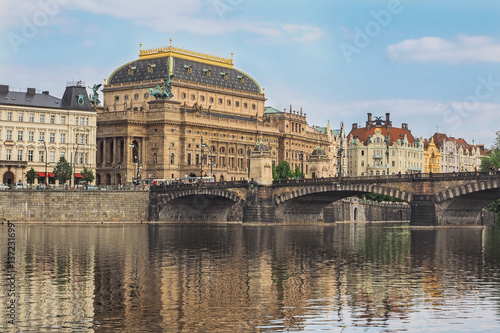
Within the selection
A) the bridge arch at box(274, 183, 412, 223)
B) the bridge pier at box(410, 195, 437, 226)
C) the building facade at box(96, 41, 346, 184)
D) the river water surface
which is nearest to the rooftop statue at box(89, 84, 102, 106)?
the building facade at box(96, 41, 346, 184)

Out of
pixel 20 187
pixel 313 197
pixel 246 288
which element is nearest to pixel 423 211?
pixel 313 197

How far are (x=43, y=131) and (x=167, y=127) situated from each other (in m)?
27.9

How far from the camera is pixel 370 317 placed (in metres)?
38.8

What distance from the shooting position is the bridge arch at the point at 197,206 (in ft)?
446

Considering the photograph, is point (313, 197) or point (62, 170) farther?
point (62, 170)

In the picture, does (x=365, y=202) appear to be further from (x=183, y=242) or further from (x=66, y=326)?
(x=66, y=326)

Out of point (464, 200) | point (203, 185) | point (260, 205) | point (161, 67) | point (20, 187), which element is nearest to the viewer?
point (464, 200)

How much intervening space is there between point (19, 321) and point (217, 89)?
164 metres

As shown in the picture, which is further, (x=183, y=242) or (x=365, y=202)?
(x=365, y=202)

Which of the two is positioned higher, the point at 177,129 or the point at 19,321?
the point at 177,129

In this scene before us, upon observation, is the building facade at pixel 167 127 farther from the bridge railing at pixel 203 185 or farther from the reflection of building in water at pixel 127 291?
the reflection of building in water at pixel 127 291

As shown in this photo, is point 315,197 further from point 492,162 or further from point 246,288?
point 246,288

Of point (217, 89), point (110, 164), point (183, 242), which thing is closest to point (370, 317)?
point (183, 242)

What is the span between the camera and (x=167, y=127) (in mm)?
179875
